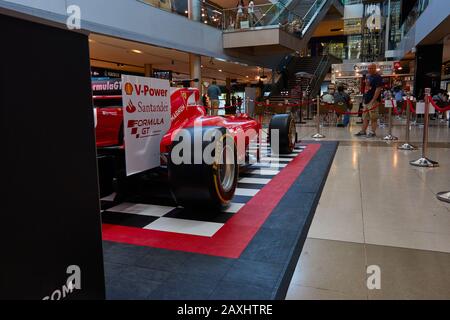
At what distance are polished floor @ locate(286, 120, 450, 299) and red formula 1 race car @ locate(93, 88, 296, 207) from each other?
0.84 metres

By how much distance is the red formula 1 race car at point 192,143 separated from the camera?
105 inches

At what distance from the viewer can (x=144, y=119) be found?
2.89 metres

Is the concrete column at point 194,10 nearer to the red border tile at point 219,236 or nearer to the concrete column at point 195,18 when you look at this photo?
the concrete column at point 195,18

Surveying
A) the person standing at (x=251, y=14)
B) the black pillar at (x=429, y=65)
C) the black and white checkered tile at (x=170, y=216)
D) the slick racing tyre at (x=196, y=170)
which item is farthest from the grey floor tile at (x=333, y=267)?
the person standing at (x=251, y=14)

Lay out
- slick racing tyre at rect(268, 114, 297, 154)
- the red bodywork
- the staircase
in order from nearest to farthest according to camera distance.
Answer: the red bodywork < slick racing tyre at rect(268, 114, 297, 154) < the staircase

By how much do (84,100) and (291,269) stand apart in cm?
143

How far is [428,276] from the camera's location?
1.91m

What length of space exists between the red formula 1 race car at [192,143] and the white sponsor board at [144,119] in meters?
0.11

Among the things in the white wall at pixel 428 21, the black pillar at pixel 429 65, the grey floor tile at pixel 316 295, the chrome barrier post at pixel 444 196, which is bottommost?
the grey floor tile at pixel 316 295

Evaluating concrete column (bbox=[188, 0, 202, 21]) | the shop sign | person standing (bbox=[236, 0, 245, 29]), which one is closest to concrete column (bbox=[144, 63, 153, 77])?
concrete column (bbox=[188, 0, 202, 21])

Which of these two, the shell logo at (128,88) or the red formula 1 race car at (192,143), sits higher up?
the shell logo at (128,88)

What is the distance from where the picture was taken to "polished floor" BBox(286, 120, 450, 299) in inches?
71.4

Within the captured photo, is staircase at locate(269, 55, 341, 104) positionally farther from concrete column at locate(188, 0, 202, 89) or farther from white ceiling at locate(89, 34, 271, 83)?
concrete column at locate(188, 0, 202, 89)
